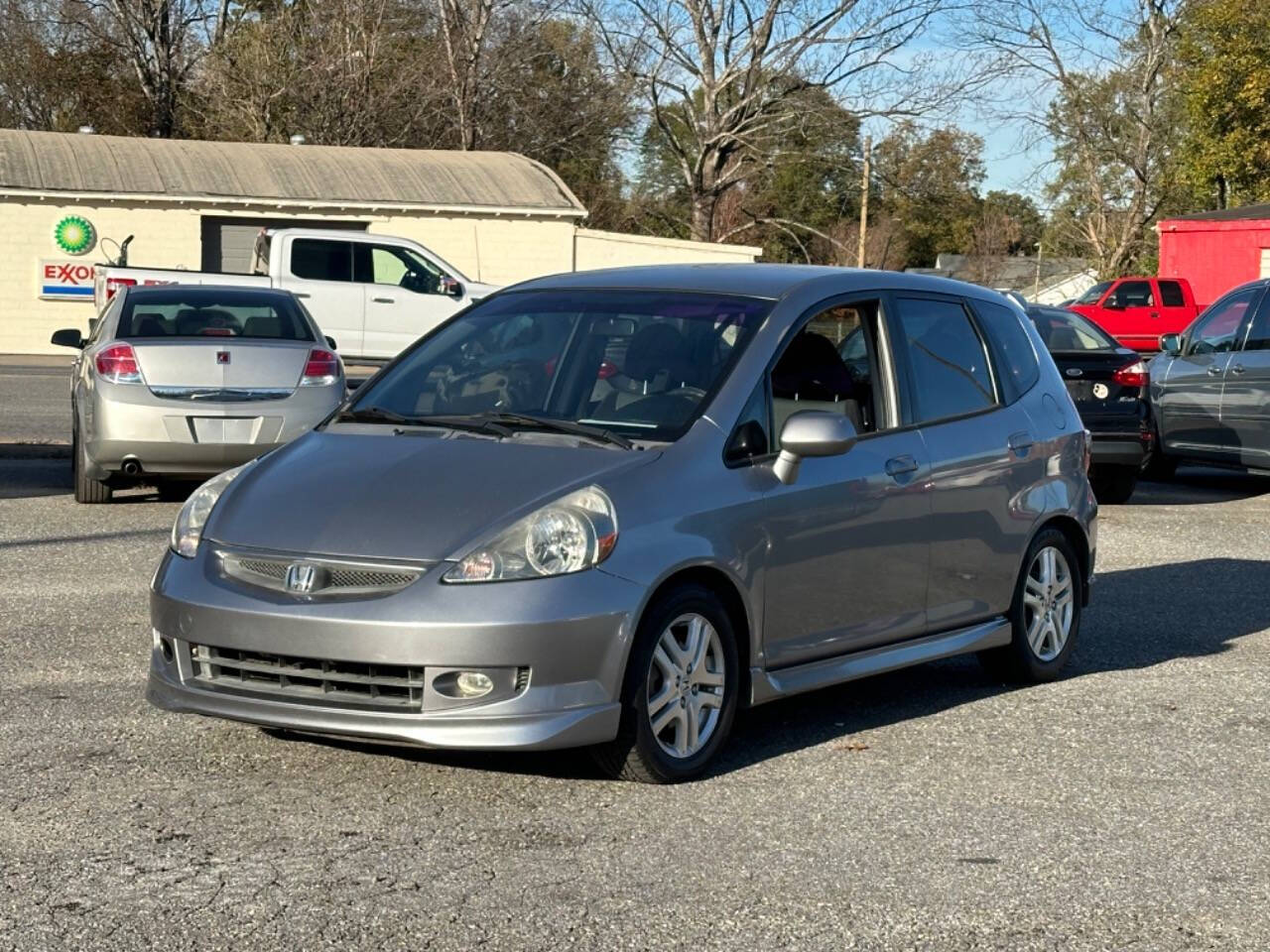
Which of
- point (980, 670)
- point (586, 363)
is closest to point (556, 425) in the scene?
point (586, 363)

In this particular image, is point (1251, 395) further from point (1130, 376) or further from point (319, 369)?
point (319, 369)

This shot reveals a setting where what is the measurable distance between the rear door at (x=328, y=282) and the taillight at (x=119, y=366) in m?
14.0

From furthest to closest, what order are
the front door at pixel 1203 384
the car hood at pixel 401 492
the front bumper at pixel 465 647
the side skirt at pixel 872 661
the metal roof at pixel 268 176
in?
the metal roof at pixel 268 176
the front door at pixel 1203 384
the side skirt at pixel 872 661
the car hood at pixel 401 492
the front bumper at pixel 465 647

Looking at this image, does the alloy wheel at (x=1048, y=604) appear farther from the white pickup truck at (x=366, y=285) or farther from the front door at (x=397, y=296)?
the front door at (x=397, y=296)

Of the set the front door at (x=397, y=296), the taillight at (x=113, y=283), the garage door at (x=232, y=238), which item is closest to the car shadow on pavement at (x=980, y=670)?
the taillight at (x=113, y=283)

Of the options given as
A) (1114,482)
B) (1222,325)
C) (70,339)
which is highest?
(1222,325)

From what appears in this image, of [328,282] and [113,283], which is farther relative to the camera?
[328,282]

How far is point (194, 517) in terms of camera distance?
20.2ft

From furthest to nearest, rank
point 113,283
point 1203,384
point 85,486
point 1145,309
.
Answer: point 1145,309, point 113,283, point 1203,384, point 85,486

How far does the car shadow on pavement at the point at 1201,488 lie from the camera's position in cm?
1580

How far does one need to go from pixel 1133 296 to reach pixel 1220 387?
76.2 feet

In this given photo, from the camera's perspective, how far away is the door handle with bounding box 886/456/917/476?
6.85 meters

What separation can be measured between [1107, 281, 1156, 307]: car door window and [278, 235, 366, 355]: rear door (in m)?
18.1

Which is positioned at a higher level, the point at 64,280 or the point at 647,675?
the point at 64,280
